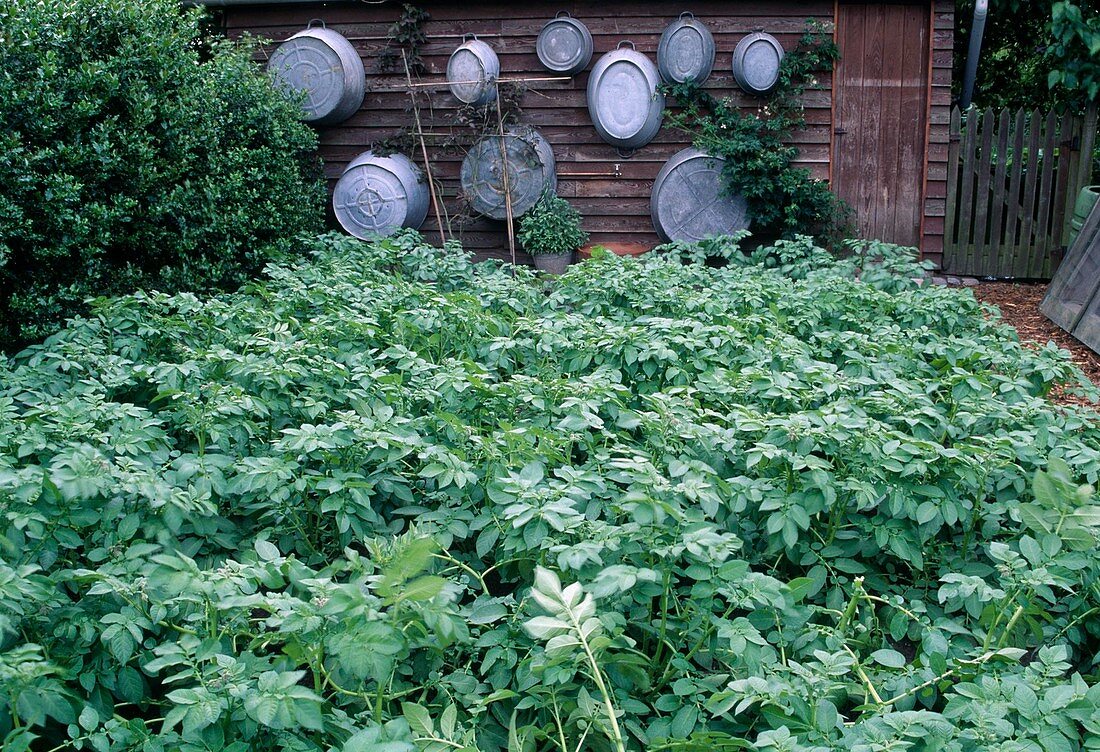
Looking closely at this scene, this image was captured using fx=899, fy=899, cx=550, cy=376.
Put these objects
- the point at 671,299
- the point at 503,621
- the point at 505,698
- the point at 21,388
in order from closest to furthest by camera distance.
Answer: the point at 505,698 → the point at 503,621 → the point at 21,388 → the point at 671,299

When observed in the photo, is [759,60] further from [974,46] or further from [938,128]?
[974,46]

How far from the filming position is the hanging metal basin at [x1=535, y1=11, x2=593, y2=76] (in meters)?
8.31

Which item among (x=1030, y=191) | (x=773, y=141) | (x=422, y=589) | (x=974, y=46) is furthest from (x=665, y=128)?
(x=422, y=589)

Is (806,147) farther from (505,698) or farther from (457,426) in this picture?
(505,698)

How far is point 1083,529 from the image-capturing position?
7.23 feet

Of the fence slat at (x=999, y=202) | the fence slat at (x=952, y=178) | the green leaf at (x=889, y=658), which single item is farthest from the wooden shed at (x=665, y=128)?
the green leaf at (x=889, y=658)

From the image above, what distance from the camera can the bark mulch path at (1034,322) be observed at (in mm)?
5691

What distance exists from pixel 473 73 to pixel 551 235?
1698 millimetres

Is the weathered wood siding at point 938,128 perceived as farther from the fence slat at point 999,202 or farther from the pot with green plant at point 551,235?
the pot with green plant at point 551,235

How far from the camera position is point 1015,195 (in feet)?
29.1

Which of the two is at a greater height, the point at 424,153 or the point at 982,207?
the point at 424,153

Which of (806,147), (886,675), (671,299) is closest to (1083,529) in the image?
(886,675)

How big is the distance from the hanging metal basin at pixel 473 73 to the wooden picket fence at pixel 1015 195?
14.7ft

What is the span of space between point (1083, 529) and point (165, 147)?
5.21 meters
